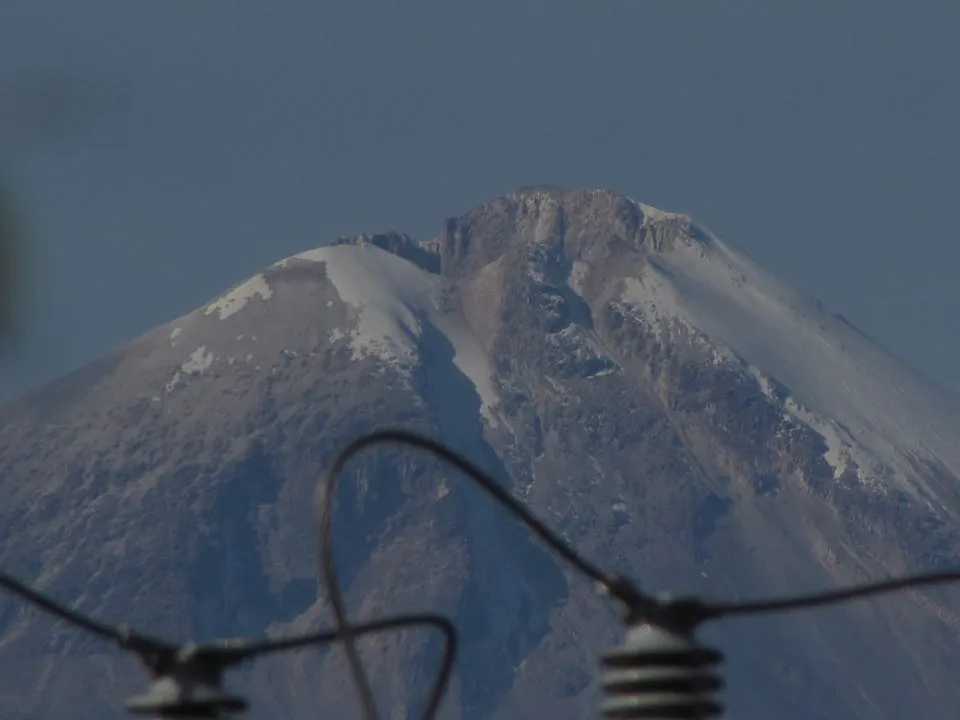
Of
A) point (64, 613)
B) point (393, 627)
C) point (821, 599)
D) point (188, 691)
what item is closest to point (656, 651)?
point (821, 599)

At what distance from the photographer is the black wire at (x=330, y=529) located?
7.02 meters

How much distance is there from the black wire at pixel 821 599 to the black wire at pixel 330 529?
28 cm

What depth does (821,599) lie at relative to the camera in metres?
8.12

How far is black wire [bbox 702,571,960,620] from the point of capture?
8023 millimetres

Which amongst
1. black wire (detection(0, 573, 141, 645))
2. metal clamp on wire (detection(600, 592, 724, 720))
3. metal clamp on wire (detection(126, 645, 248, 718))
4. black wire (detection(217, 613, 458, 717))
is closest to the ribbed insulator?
metal clamp on wire (detection(600, 592, 724, 720))

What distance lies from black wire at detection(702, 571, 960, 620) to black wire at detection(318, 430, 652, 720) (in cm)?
28

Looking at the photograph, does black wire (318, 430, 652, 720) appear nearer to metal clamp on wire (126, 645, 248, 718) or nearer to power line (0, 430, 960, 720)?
power line (0, 430, 960, 720)

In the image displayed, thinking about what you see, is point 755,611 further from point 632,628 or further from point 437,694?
point 437,694

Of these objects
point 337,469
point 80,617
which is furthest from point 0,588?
point 337,469

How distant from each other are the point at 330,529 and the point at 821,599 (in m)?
1.83

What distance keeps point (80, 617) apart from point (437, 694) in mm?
1251

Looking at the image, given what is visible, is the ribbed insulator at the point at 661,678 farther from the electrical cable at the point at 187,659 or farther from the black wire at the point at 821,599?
the electrical cable at the point at 187,659

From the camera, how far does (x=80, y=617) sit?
27.5 feet

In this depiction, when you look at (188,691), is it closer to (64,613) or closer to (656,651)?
(64,613)
